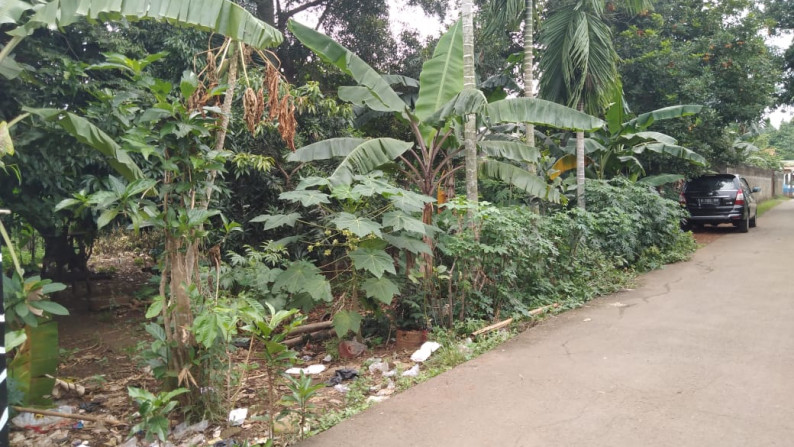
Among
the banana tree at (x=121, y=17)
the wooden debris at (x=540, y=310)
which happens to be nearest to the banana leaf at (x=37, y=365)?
the banana tree at (x=121, y=17)

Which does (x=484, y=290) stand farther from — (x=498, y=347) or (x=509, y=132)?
(x=509, y=132)

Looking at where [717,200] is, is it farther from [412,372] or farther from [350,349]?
[412,372]

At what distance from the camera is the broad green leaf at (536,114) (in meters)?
8.03

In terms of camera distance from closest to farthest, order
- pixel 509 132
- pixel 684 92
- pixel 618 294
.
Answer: pixel 618 294 < pixel 509 132 < pixel 684 92

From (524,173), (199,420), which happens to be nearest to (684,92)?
(524,173)

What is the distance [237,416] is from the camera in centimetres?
449

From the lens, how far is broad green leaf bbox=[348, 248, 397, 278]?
5.77 metres

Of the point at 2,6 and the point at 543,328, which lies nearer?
the point at 2,6

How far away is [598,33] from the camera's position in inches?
416

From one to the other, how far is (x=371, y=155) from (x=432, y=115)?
1052mm

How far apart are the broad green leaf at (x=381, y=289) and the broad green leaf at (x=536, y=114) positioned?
3.27m

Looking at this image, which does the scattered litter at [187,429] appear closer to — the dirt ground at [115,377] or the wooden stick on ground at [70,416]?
the dirt ground at [115,377]

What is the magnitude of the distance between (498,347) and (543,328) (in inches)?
38.7

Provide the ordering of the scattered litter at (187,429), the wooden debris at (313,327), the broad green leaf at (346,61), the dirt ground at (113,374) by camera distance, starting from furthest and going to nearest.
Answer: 1. the broad green leaf at (346,61)
2. the wooden debris at (313,327)
3. the dirt ground at (113,374)
4. the scattered litter at (187,429)
